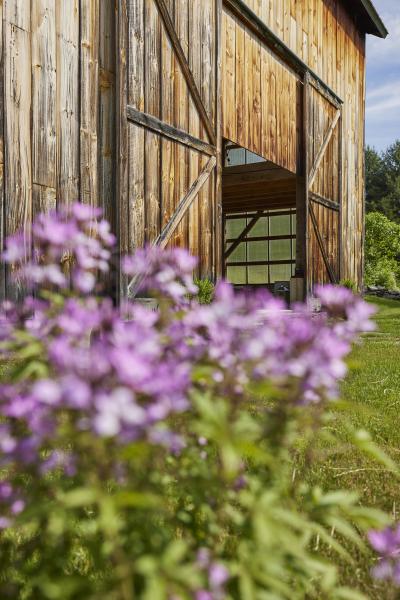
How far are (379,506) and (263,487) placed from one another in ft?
4.64

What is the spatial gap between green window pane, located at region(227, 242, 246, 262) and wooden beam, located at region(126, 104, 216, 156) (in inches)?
381

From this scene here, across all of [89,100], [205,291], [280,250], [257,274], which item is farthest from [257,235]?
[89,100]

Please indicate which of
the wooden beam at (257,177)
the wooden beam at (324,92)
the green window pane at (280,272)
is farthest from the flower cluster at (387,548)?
the green window pane at (280,272)

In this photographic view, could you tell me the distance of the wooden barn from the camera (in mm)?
4512

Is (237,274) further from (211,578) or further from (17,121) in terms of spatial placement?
(211,578)

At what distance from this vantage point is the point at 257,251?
16.2 m

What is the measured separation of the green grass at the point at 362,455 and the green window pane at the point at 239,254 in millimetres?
10572

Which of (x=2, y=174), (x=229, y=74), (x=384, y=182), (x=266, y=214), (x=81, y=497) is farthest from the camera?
(x=384, y=182)

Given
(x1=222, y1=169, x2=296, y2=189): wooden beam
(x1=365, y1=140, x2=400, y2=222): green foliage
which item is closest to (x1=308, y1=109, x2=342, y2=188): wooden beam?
(x1=222, y1=169, x2=296, y2=189): wooden beam

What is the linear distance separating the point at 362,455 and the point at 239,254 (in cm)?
1360

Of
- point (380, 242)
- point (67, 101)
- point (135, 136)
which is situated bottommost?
point (135, 136)

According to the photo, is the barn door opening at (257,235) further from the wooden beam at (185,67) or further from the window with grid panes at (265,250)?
the wooden beam at (185,67)

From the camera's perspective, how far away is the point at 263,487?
1.27 metres

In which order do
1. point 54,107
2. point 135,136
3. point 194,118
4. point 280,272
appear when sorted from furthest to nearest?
point 280,272, point 194,118, point 135,136, point 54,107
